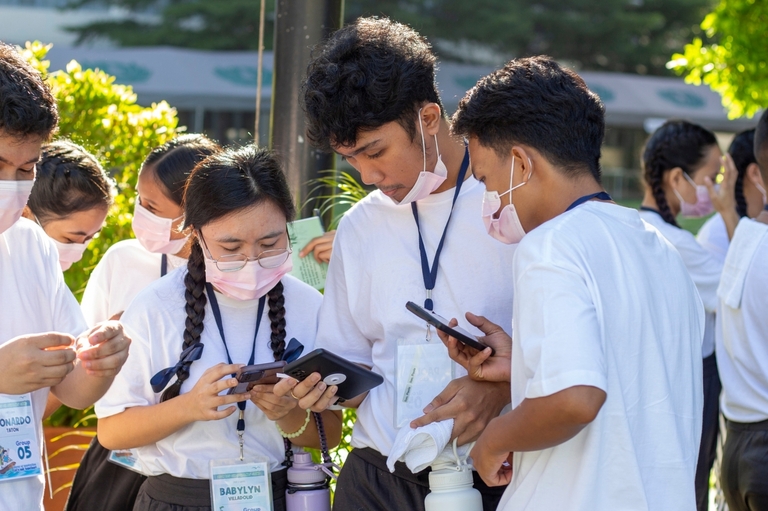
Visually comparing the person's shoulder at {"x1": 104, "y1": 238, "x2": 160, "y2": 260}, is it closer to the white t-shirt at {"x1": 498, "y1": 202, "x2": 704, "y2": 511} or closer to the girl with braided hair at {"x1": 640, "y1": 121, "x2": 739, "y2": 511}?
the white t-shirt at {"x1": 498, "y1": 202, "x2": 704, "y2": 511}

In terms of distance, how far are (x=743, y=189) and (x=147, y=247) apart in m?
3.29

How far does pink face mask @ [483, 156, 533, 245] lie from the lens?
209cm

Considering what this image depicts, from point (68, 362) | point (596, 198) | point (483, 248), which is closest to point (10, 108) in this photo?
point (68, 362)

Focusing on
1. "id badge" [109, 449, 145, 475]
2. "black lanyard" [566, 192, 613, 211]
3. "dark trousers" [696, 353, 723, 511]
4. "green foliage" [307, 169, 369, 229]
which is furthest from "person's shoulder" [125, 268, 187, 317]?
"dark trousers" [696, 353, 723, 511]

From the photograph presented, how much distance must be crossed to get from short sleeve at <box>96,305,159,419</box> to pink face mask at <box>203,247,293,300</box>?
0.23 m

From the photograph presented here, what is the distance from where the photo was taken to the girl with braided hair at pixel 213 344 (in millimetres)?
2482

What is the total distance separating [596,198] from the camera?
6.64 ft

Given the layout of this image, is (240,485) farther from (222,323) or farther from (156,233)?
(156,233)

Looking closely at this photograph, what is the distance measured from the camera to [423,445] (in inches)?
86.6

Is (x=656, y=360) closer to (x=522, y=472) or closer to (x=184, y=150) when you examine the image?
(x=522, y=472)

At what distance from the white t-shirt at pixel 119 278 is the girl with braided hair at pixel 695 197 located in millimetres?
2425

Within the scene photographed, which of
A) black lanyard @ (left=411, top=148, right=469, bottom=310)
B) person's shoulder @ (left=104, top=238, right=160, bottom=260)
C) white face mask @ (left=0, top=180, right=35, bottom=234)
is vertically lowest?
person's shoulder @ (left=104, top=238, right=160, bottom=260)

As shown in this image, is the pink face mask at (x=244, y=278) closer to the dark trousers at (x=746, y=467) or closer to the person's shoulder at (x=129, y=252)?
the person's shoulder at (x=129, y=252)

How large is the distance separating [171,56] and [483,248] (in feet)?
67.1
